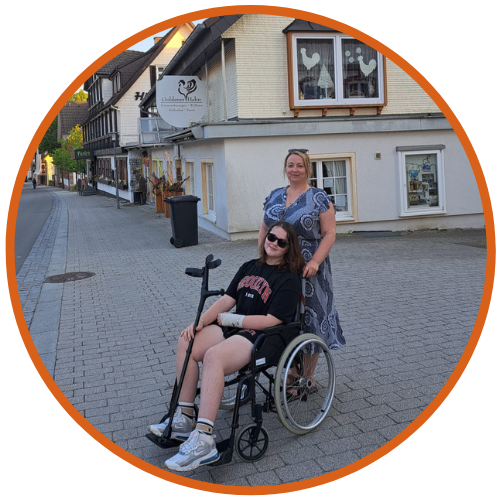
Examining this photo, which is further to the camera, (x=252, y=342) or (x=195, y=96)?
(x=195, y=96)

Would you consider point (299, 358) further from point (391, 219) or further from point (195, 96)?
point (195, 96)

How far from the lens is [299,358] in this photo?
420 centimetres

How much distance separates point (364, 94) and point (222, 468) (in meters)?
12.4

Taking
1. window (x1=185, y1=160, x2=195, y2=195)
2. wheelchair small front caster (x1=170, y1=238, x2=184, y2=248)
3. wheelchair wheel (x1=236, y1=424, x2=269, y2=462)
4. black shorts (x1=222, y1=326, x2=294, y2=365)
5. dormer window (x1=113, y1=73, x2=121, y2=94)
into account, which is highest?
dormer window (x1=113, y1=73, x2=121, y2=94)

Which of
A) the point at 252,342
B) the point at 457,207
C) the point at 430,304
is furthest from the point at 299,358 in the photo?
the point at 457,207

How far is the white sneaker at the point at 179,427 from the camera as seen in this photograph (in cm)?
374

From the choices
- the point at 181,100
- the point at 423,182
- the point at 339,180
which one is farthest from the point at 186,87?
the point at 423,182

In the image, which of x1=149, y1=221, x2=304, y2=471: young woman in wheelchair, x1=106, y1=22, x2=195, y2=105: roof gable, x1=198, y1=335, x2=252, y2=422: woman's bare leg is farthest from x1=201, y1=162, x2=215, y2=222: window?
x1=106, y1=22, x2=195, y2=105: roof gable

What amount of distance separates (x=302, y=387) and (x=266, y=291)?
88cm

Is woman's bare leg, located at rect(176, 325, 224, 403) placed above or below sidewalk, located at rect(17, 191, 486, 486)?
above

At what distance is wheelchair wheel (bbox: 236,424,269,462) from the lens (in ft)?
11.9

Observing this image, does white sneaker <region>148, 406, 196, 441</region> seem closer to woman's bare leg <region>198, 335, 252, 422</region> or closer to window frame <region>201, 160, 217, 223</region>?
woman's bare leg <region>198, 335, 252, 422</region>

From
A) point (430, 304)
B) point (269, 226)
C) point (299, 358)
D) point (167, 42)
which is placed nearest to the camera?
point (299, 358)

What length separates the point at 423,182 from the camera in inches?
590
